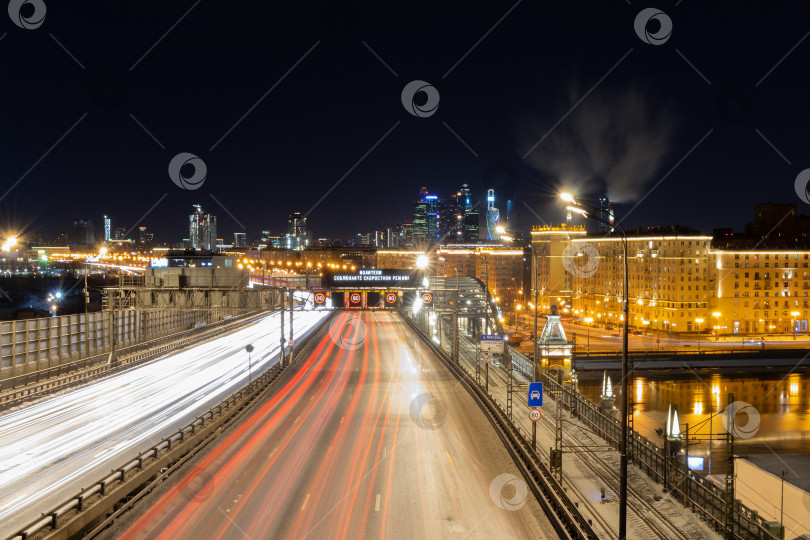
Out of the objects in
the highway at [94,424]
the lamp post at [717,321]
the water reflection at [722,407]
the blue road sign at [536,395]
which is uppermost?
the blue road sign at [536,395]

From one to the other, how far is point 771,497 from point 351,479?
1516 cm

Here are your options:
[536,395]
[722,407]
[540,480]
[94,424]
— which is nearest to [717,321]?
[722,407]

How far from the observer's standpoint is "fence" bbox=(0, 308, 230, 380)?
25.4m

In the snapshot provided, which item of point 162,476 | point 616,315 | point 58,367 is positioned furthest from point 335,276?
point 616,315

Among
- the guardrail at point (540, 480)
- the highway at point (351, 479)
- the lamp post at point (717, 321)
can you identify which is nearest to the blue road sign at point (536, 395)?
the guardrail at point (540, 480)

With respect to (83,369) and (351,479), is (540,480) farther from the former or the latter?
(83,369)

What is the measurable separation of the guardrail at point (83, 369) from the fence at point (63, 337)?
514 mm

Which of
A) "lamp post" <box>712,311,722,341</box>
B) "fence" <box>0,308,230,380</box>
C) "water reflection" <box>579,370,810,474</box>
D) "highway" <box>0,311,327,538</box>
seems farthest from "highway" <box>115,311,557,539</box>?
"lamp post" <box>712,311,722,341</box>

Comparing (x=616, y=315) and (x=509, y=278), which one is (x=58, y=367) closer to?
(x=616, y=315)

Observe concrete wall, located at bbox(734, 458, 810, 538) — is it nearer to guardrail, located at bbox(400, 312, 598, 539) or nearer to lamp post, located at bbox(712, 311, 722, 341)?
guardrail, located at bbox(400, 312, 598, 539)

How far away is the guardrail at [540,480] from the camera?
480 inches

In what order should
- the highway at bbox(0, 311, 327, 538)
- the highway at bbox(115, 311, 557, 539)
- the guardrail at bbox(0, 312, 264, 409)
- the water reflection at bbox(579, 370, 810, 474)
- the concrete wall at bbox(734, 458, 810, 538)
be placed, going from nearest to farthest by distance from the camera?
the highway at bbox(115, 311, 557, 539) < the highway at bbox(0, 311, 327, 538) < the concrete wall at bbox(734, 458, 810, 538) < the guardrail at bbox(0, 312, 264, 409) < the water reflection at bbox(579, 370, 810, 474)

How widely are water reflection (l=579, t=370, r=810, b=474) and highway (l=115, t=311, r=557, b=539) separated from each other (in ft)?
47.4

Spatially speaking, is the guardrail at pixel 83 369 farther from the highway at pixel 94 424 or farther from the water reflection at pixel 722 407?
the water reflection at pixel 722 407
